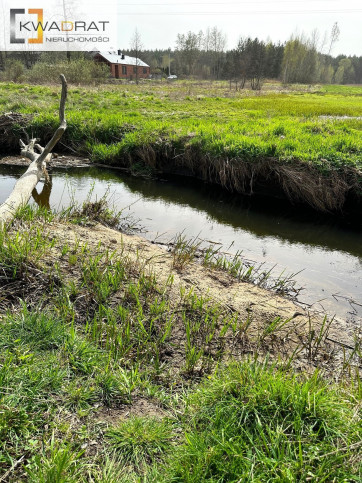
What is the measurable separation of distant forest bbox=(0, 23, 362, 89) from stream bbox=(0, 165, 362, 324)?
3237 cm

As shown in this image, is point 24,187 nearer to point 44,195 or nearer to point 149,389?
point 44,195

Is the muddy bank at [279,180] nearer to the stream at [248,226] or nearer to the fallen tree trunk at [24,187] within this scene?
the stream at [248,226]

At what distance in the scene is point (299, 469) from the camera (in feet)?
6.96

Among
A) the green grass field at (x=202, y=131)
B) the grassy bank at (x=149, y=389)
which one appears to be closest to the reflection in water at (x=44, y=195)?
the green grass field at (x=202, y=131)

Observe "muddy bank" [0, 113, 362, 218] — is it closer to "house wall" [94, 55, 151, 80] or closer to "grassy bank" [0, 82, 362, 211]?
"grassy bank" [0, 82, 362, 211]

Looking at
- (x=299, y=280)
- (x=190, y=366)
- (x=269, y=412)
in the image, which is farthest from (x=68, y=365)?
(x=299, y=280)

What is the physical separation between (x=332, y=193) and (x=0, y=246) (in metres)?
7.49

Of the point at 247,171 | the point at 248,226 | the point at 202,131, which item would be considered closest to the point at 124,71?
the point at 202,131

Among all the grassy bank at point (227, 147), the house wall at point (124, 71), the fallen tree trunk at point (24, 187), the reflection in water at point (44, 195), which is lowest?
the reflection in water at point (44, 195)

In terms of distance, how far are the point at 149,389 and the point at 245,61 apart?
1797 inches

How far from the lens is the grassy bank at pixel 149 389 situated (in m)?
2.21

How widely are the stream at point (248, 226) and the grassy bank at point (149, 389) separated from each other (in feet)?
6.29

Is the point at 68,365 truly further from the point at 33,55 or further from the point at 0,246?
the point at 33,55

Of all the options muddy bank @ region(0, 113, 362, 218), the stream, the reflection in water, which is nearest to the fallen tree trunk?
the reflection in water
